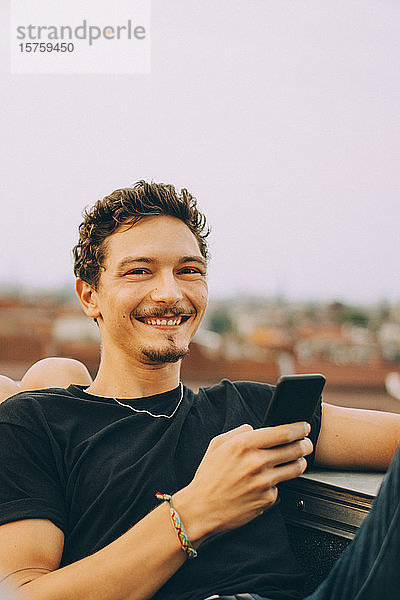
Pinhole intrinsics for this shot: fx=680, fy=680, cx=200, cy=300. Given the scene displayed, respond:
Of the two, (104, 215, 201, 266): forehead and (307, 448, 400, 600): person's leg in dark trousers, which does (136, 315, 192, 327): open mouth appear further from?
(307, 448, 400, 600): person's leg in dark trousers

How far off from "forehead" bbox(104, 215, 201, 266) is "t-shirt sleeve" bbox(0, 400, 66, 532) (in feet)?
1.18

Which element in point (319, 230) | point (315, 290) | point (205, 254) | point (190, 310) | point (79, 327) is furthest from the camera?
point (315, 290)

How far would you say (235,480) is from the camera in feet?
3.28

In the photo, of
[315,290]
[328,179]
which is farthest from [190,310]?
[315,290]

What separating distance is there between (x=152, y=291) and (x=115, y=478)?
0.34m

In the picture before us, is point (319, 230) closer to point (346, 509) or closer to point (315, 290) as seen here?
point (315, 290)

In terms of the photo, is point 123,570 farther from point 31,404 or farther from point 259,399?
point 259,399

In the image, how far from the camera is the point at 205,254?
139cm

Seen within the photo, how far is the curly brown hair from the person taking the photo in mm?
1285

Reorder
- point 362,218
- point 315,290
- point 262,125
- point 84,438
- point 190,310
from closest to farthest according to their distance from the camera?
point 84,438
point 190,310
point 262,125
point 362,218
point 315,290

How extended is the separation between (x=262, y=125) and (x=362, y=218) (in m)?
6.19

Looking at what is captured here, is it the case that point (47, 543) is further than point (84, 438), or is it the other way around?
point (84, 438)

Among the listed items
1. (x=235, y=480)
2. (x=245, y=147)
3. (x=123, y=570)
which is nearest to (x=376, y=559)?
(x=235, y=480)
